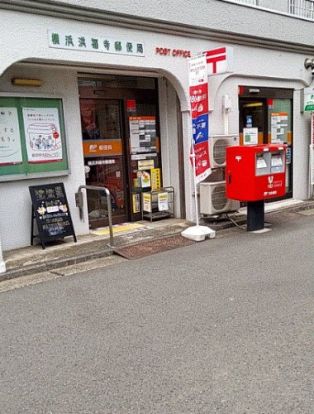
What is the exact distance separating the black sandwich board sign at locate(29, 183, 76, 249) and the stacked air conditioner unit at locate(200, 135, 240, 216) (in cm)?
251

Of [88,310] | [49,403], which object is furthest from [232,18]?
[49,403]

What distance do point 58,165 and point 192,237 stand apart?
2552mm

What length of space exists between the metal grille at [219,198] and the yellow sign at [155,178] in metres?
1.43

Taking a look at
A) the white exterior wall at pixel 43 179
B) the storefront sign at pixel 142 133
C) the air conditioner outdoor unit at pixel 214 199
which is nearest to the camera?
the white exterior wall at pixel 43 179

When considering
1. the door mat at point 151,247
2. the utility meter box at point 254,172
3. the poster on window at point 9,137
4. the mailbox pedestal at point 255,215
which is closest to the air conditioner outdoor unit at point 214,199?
the utility meter box at point 254,172

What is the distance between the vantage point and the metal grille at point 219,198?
8211 millimetres

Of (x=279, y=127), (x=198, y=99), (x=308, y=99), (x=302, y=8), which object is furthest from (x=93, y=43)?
(x=302, y=8)

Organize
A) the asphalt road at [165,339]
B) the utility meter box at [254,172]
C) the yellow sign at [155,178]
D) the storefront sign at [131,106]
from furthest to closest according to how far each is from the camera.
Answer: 1. the yellow sign at [155,178]
2. the storefront sign at [131,106]
3. the utility meter box at [254,172]
4. the asphalt road at [165,339]

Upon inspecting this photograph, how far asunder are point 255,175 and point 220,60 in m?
2.12

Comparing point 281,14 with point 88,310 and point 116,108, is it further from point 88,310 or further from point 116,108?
point 88,310

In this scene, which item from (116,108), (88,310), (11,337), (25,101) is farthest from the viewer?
(116,108)

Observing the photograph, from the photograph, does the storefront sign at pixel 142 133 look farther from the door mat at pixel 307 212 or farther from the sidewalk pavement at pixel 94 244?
the door mat at pixel 307 212

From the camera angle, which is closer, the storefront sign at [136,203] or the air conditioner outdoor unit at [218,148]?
the air conditioner outdoor unit at [218,148]

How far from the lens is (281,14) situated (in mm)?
9875
